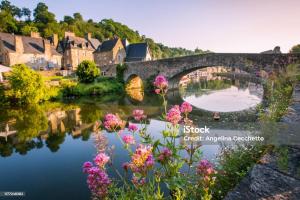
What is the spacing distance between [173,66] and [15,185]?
73.0 ft

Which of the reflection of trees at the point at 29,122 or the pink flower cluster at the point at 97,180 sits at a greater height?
the pink flower cluster at the point at 97,180

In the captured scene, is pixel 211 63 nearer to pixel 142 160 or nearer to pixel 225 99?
pixel 225 99

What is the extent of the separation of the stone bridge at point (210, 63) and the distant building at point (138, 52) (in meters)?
9.91

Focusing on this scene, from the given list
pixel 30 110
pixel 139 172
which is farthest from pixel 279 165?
pixel 30 110

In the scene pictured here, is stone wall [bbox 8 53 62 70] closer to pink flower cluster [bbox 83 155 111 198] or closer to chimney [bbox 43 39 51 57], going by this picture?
chimney [bbox 43 39 51 57]

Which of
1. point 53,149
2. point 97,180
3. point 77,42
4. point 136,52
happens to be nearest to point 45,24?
point 77,42

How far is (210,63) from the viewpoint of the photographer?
22.5 meters

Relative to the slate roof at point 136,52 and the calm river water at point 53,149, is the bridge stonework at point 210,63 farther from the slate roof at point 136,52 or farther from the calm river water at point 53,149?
the slate roof at point 136,52

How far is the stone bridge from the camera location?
1728 cm

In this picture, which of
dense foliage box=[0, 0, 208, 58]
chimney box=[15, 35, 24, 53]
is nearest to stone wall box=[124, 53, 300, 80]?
chimney box=[15, 35, 24, 53]

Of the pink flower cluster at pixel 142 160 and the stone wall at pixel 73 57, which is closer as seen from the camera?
the pink flower cluster at pixel 142 160

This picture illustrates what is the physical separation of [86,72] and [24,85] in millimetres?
8828

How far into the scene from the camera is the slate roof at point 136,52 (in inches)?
1654

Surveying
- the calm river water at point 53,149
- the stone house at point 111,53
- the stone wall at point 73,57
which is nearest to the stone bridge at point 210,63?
the calm river water at point 53,149
